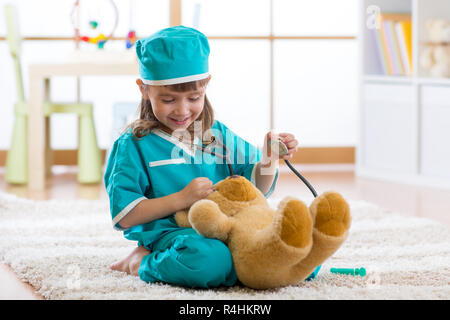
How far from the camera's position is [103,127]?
3299 millimetres

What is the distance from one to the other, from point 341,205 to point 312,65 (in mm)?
2249

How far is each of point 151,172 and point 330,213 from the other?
15.9 inches

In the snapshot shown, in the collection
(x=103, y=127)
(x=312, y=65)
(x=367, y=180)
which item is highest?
(x=312, y=65)

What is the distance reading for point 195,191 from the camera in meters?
1.32

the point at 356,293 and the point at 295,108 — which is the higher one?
the point at 295,108

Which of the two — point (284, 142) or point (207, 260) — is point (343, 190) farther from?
point (207, 260)

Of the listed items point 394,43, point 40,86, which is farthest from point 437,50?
point 40,86

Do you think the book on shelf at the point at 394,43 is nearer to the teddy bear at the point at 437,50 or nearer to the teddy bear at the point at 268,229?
the teddy bear at the point at 437,50

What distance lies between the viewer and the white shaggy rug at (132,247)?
128 centimetres

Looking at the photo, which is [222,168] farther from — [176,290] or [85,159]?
[85,159]

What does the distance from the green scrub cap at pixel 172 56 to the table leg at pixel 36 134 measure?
4.68ft
